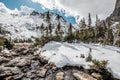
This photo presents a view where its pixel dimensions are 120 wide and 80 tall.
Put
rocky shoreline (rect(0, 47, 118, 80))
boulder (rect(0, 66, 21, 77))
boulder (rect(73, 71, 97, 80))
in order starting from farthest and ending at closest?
boulder (rect(0, 66, 21, 77))
rocky shoreline (rect(0, 47, 118, 80))
boulder (rect(73, 71, 97, 80))

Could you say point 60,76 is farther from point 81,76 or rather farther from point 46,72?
point 46,72

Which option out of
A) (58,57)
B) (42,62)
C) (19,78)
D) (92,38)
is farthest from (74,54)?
(92,38)

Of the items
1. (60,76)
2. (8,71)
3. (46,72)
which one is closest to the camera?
(60,76)

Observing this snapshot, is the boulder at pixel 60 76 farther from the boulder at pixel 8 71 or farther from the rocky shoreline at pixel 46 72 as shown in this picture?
the boulder at pixel 8 71

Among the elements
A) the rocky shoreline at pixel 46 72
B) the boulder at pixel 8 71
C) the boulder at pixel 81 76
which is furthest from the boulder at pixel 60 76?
the boulder at pixel 8 71

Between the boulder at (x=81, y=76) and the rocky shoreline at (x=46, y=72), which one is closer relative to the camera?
the boulder at (x=81, y=76)

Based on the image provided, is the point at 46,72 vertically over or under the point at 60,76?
over

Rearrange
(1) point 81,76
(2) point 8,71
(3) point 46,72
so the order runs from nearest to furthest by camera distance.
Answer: (1) point 81,76
(3) point 46,72
(2) point 8,71

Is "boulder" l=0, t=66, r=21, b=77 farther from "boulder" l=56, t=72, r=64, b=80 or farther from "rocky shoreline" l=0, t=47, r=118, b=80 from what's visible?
"boulder" l=56, t=72, r=64, b=80

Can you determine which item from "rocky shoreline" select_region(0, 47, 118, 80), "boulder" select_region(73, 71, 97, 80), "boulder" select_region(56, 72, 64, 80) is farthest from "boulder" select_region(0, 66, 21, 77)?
"boulder" select_region(73, 71, 97, 80)

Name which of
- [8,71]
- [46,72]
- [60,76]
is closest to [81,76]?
[60,76]

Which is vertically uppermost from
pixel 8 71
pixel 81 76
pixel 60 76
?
pixel 8 71

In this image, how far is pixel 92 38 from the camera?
273 ft

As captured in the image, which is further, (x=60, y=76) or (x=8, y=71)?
(x=8, y=71)
